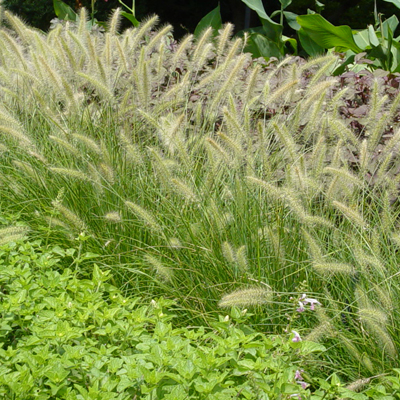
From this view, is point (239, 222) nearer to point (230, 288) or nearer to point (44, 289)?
point (230, 288)

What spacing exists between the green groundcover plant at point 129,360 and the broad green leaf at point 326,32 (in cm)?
381

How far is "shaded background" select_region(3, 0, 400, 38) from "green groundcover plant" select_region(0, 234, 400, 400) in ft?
36.6

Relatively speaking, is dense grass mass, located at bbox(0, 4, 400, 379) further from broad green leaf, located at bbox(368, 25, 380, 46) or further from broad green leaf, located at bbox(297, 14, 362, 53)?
broad green leaf, located at bbox(368, 25, 380, 46)

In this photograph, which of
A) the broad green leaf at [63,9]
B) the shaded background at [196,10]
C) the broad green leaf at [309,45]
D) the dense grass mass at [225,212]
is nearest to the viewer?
the dense grass mass at [225,212]

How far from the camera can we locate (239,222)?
2.70 m

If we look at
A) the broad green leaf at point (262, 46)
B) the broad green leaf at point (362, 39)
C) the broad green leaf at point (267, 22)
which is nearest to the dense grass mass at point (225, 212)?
the broad green leaf at point (262, 46)

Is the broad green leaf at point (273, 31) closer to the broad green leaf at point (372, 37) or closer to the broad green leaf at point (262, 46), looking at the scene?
the broad green leaf at point (262, 46)

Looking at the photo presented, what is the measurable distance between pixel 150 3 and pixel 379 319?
13.6 m

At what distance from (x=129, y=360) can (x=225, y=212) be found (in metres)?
1.11

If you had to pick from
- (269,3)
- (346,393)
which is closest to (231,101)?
(346,393)

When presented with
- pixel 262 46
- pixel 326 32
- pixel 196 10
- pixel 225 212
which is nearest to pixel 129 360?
pixel 225 212

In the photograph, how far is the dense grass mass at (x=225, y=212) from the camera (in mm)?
2293

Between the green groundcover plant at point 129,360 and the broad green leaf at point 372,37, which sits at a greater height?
the broad green leaf at point 372,37

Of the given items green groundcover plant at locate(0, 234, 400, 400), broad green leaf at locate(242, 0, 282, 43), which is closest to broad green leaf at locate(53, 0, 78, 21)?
broad green leaf at locate(242, 0, 282, 43)
